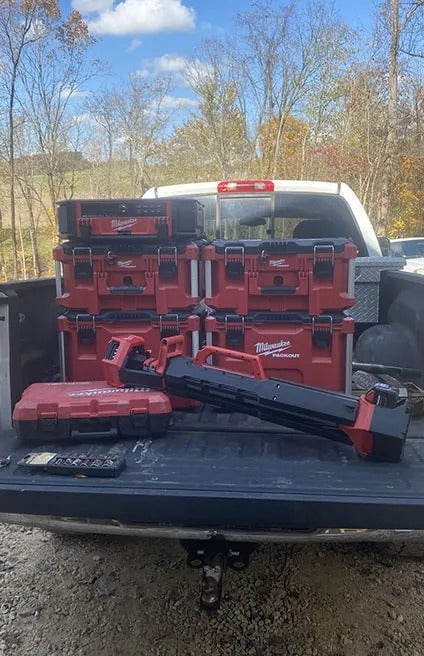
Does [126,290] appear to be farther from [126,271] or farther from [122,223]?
[122,223]

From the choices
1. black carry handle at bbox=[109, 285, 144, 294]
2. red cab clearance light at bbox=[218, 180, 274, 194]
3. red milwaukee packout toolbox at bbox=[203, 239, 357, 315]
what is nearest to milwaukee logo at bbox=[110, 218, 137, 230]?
black carry handle at bbox=[109, 285, 144, 294]

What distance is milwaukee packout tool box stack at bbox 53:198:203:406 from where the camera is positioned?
2.90m

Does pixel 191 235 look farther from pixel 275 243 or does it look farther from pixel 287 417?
pixel 287 417

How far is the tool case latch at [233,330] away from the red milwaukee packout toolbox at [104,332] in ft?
0.52

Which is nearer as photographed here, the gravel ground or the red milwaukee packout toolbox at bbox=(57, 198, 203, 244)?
the gravel ground

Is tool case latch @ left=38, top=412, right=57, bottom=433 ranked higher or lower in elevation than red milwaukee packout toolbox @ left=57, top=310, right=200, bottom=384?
lower

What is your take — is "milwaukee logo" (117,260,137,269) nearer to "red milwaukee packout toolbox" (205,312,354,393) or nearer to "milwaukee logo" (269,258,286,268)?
"red milwaukee packout toolbox" (205,312,354,393)

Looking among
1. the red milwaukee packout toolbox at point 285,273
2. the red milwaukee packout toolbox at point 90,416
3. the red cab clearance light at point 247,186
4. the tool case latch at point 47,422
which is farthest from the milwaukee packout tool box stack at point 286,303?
the red cab clearance light at point 247,186

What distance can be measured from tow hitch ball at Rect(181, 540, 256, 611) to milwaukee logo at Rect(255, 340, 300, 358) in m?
1.00

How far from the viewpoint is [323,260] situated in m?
2.85

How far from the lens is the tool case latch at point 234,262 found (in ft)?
9.37

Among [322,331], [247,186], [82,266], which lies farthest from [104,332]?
[247,186]

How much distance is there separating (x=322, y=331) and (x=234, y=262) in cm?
58

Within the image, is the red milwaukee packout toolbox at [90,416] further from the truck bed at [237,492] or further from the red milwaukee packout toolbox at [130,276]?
the red milwaukee packout toolbox at [130,276]
